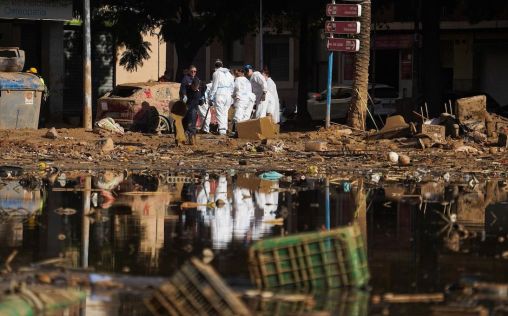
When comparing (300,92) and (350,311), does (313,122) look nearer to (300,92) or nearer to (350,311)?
(300,92)

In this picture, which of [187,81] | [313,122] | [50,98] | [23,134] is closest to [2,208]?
[187,81]

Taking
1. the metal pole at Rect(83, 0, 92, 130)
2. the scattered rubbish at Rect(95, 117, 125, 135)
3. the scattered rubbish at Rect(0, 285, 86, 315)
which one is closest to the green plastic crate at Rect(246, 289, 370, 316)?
the scattered rubbish at Rect(0, 285, 86, 315)

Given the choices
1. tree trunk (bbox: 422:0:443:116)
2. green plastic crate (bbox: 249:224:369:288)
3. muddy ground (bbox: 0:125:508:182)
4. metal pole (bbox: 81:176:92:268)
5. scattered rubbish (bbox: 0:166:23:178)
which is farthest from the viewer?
tree trunk (bbox: 422:0:443:116)

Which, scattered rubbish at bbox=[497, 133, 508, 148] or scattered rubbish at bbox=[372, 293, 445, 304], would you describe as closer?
scattered rubbish at bbox=[372, 293, 445, 304]

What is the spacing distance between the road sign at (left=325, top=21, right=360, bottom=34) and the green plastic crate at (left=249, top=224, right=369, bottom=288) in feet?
66.2

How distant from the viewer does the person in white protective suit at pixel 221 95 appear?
31.4 m

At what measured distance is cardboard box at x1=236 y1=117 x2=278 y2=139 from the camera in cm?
2880

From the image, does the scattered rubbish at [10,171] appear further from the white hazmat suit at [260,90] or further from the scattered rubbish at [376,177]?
the white hazmat suit at [260,90]

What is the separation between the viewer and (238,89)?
3228 centimetres

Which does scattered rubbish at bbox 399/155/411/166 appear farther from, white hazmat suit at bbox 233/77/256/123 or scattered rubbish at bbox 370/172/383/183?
white hazmat suit at bbox 233/77/256/123

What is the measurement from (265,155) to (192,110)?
7.39ft

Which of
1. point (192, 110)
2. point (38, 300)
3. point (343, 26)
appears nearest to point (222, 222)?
point (38, 300)

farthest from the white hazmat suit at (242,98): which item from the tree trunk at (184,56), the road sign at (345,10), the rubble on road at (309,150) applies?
the tree trunk at (184,56)

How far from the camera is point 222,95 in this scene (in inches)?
1248
